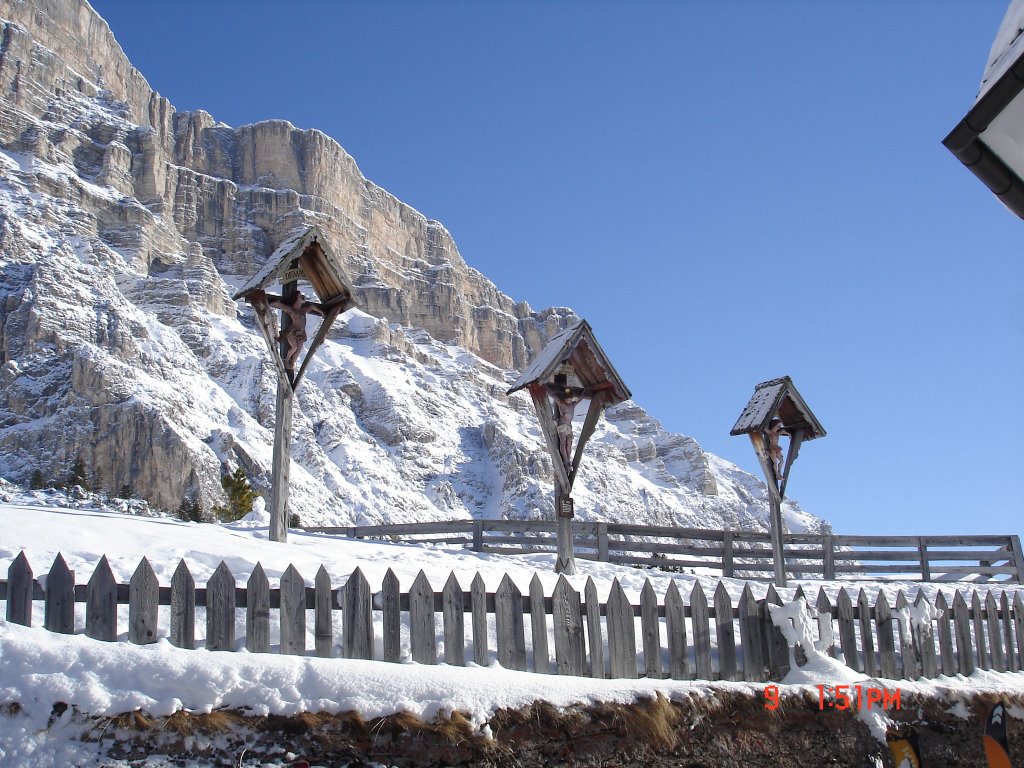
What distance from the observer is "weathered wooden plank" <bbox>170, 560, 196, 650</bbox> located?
17.5 feet

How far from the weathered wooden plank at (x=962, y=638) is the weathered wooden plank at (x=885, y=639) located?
905mm

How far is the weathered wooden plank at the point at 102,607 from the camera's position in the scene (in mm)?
5203

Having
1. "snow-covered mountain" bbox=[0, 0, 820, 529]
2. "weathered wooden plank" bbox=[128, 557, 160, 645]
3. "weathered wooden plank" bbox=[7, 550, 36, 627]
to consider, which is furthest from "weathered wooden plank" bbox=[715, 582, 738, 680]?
"snow-covered mountain" bbox=[0, 0, 820, 529]

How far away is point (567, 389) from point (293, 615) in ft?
20.7

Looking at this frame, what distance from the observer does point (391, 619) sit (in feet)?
19.2

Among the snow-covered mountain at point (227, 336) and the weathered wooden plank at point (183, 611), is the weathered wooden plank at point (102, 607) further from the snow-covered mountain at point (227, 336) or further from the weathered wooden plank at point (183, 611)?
the snow-covered mountain at point (227, 336)

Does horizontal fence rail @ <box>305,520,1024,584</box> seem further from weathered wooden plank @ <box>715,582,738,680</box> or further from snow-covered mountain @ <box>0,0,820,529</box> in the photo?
snow-covered mountain @ <box>0,0,820,529</box>

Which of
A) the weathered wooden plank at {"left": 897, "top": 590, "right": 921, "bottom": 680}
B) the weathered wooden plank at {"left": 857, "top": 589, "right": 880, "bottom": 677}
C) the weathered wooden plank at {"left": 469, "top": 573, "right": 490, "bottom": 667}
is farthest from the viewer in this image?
the weathered wooden plank at {"left": 897, "top": 590, "right": 921, "bottom": 680}

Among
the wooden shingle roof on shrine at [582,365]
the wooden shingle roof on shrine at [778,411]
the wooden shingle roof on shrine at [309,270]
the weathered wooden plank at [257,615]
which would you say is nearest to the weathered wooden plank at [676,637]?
the weathered wooden plank at [257,615]

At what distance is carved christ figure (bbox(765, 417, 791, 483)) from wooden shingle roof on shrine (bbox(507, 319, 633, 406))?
2.74 m

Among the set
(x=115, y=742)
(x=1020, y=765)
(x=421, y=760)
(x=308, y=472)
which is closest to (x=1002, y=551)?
(x=1020, y=765)

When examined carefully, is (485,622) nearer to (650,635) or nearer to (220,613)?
(650,635)

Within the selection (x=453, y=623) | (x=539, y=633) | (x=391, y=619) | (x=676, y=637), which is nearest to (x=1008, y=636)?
(x=676, y=637)
